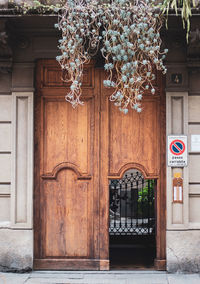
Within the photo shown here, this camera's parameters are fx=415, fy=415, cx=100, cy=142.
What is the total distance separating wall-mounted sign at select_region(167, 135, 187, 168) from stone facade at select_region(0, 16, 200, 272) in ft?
0.31

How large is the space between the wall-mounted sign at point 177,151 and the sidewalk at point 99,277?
69.5 inches

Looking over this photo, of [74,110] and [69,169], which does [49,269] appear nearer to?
[69,169]

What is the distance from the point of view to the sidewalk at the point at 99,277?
6336 mm

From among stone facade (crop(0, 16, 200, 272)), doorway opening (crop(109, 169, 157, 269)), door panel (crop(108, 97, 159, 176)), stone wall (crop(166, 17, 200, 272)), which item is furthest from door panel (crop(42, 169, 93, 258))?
stone wall (crop(166, 17, 200, 272))

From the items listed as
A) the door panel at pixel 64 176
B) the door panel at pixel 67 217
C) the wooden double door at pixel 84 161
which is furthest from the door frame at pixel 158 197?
the door panel at pixel 67 217

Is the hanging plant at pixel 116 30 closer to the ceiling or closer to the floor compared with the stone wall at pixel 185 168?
closer to the ceiling

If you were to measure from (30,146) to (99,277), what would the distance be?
2.38 m

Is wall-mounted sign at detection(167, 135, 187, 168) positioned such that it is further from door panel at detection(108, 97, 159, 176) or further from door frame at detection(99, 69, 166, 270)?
door panel at detection(108, 97, 159, 176)

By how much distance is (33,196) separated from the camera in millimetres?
6922

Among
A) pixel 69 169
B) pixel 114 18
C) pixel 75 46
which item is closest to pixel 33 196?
pixel 69 169

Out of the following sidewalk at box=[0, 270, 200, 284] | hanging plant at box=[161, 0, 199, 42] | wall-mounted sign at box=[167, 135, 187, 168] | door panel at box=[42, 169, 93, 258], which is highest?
hanging plant at box=[161, 0, 199, 42]

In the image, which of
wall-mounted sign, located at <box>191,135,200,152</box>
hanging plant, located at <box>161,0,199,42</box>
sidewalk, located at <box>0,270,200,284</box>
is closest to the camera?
hanging plant, located at <box>161,0,199,42</box>

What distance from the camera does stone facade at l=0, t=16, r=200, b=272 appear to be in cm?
669

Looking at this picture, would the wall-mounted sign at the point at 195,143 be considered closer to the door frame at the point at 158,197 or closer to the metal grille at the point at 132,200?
the door frame at the point at 158,197
